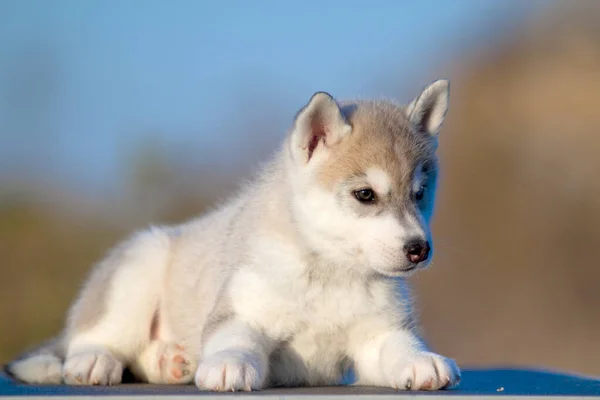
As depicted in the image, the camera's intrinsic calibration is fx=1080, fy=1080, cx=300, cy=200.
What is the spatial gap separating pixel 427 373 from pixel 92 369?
1.82m

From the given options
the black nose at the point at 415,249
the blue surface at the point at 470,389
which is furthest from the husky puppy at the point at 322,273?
the blue surface at the point at 470,389

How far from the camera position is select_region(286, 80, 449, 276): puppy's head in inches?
191

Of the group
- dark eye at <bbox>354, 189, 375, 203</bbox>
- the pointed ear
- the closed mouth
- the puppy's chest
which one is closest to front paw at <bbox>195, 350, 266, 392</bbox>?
the puppy's chest

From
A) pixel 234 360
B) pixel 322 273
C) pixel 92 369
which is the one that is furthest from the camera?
pixel 92 369

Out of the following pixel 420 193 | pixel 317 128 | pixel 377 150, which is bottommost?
pixel 420 193

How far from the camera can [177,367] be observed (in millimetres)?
5750

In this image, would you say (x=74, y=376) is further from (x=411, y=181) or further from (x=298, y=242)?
(x=411, y=181)

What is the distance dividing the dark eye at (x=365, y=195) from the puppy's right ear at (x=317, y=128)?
35cm

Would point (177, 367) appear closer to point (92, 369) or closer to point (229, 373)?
point (92, 369)

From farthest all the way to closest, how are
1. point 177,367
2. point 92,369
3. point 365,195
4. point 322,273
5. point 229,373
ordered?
point 177,367 → point 92,369 → point 322,273 → point 365,195 → point 229,373

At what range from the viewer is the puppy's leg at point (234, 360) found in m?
4.47

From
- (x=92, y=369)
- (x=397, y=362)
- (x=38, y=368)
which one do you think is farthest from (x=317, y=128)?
(x=38, y=368)

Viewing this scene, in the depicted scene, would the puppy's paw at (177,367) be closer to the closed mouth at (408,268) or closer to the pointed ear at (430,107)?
the closed mouth at (408,268)

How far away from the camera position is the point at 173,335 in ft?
19.5
